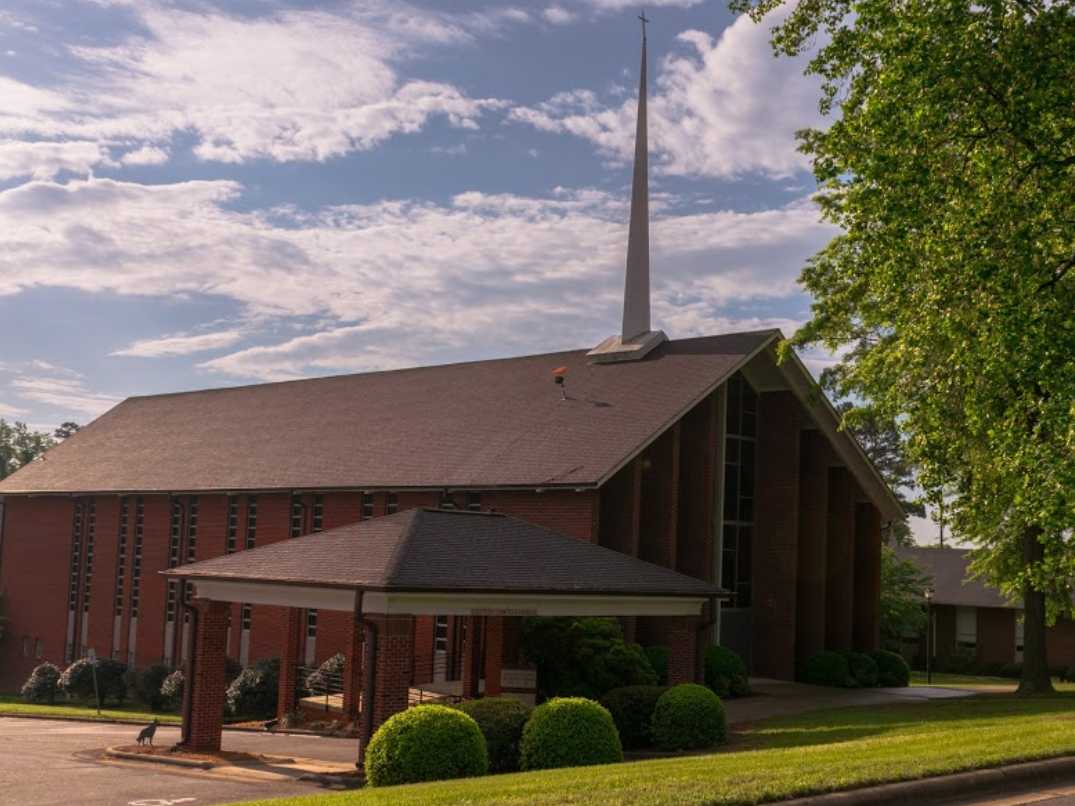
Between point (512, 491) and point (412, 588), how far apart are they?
1242 cm

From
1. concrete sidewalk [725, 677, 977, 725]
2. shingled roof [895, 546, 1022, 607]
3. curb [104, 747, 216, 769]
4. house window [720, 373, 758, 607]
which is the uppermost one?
house window [720, 373, 758, 607]

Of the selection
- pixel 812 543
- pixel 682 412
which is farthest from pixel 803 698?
pixel 682 412

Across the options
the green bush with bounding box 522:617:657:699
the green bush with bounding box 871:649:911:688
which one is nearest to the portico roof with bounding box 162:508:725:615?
the green bush with bounding box 522:617:657:699

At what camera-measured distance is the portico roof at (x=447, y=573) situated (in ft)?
69.1

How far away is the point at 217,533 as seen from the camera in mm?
42250

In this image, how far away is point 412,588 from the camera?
20359 millimetres

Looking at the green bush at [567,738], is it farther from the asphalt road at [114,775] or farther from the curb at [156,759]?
the curb at [156,759]

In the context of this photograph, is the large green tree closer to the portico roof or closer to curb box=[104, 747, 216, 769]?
the portico roof

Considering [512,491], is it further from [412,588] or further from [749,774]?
[749,774]

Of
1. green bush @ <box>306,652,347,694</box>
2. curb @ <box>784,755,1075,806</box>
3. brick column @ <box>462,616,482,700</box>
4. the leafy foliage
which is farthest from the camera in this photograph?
the leafy foliage

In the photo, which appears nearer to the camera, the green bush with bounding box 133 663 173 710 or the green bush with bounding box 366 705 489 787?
the green bush with bounding box 366 705 489 787

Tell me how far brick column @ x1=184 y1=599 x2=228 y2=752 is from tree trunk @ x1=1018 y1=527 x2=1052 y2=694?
21.3m

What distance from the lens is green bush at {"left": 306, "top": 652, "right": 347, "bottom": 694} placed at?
109 feet

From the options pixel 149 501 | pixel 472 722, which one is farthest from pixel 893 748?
pixel 149 501
